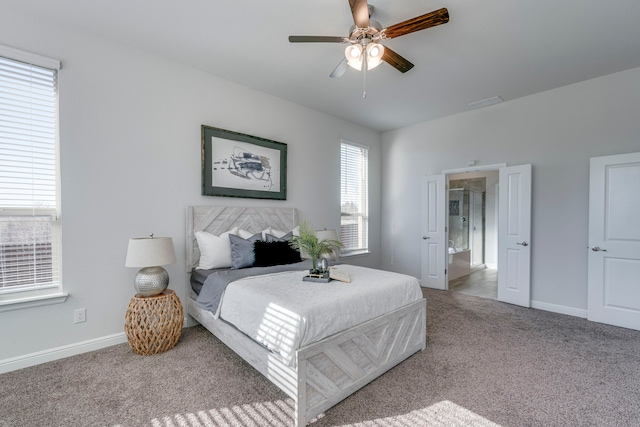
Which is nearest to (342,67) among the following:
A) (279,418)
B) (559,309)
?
(279,418)

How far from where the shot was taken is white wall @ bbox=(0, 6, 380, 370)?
2441 mm

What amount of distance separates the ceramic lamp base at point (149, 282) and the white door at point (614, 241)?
15.9 ft

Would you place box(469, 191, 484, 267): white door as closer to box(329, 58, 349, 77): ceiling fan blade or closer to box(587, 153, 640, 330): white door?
box(587, 153, 640, 330): white door

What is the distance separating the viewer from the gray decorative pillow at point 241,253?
2977mm

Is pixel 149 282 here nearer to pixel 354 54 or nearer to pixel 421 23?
pixel 354 54

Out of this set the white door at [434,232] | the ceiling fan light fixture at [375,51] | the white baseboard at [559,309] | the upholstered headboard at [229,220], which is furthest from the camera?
the white door at [434,232]

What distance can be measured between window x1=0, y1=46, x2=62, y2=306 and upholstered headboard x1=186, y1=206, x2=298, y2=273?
1.11 meters

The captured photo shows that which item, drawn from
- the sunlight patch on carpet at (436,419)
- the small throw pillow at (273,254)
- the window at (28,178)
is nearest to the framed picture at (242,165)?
the small throw pillow at (273,254)

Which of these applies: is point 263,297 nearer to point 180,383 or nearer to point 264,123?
point 180,383

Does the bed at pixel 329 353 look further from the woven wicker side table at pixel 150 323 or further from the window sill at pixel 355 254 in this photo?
the window sill at pixel 355 254

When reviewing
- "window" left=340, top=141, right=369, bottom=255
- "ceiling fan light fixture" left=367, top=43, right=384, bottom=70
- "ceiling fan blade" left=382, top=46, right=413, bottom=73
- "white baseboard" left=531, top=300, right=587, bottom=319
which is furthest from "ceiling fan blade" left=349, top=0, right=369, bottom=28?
"white baseboard" left=531, top=300, right=587, bottom=319

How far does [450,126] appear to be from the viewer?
188 inches

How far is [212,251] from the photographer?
3.09 meters

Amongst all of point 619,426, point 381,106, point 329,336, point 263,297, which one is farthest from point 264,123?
point 619,426
